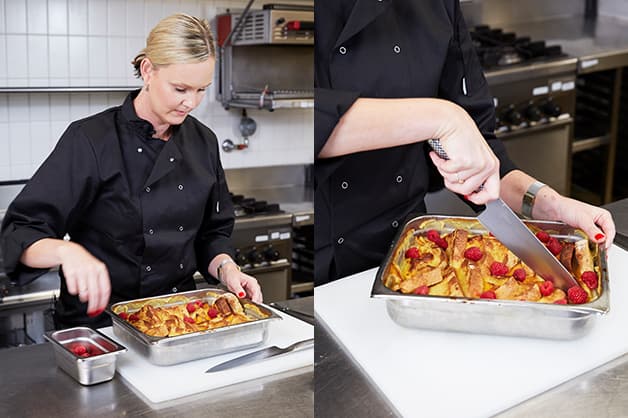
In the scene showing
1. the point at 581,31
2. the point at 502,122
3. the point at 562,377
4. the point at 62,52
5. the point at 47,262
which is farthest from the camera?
the point at 581,31

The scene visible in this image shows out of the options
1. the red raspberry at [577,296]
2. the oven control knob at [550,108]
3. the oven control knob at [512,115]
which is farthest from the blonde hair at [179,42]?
the oven control knob at [550,108]

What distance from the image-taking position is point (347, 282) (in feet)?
2.48

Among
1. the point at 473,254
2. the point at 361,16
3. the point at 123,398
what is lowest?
the point at 123,398

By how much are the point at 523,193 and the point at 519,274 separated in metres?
0.21

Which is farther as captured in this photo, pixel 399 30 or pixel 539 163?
pixel 539 163

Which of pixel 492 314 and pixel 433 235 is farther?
pixel 433 235

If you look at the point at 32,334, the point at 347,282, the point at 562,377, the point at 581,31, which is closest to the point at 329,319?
the point at 347,282

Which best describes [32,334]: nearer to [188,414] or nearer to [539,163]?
[188,414]

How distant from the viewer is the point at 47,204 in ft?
2.56

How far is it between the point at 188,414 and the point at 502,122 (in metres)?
1.41

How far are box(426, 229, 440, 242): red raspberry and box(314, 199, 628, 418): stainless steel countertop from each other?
18cm

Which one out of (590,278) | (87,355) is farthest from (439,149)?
(87,355)

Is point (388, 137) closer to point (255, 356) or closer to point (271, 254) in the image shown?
point (255, 356)

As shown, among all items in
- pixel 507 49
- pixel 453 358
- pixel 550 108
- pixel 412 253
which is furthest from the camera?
pixel 507 49
